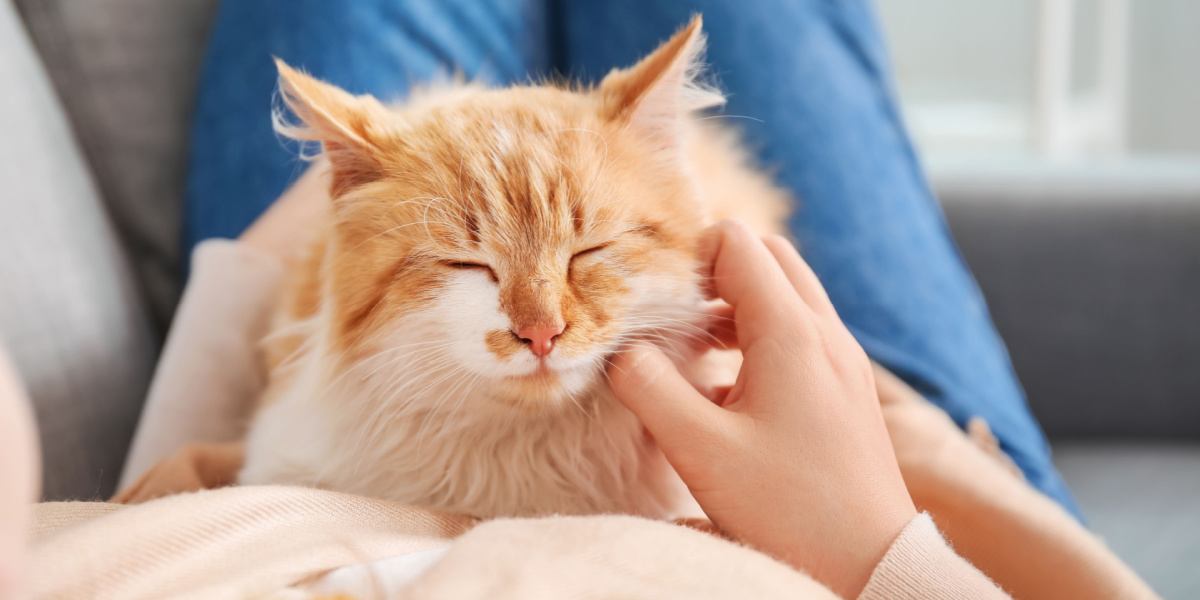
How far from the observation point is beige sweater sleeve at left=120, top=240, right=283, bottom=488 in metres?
1.20

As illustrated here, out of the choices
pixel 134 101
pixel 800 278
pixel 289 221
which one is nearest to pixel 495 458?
pixel 800 278

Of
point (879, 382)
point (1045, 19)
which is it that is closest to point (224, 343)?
point (879, 382)

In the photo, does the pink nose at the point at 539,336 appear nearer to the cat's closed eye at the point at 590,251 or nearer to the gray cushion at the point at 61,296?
the cat's closed eye at the point at 590,251

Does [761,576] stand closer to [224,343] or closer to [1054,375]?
[224,343]

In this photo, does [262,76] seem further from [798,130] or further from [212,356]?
[798,130]

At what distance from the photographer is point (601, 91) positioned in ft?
3.11

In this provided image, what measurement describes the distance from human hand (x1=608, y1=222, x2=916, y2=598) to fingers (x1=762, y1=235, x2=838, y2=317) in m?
0.04

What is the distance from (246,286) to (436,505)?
57 cm

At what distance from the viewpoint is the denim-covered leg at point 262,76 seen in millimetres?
1464

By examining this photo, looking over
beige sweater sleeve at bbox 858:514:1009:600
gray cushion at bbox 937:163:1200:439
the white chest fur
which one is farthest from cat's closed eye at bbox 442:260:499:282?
gray cushion at bbox 937:163:1200:439

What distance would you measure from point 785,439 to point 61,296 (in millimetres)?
985

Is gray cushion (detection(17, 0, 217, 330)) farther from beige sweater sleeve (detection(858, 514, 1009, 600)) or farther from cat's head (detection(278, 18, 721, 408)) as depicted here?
beige sweater sleeve (detection(858, 514, 1009, 600))

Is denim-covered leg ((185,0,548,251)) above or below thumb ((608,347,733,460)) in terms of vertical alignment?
above

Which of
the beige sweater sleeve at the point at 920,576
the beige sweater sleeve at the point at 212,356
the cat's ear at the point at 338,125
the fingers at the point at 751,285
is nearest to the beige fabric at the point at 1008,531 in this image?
the beige sweater sleeve at the point at 920,576
